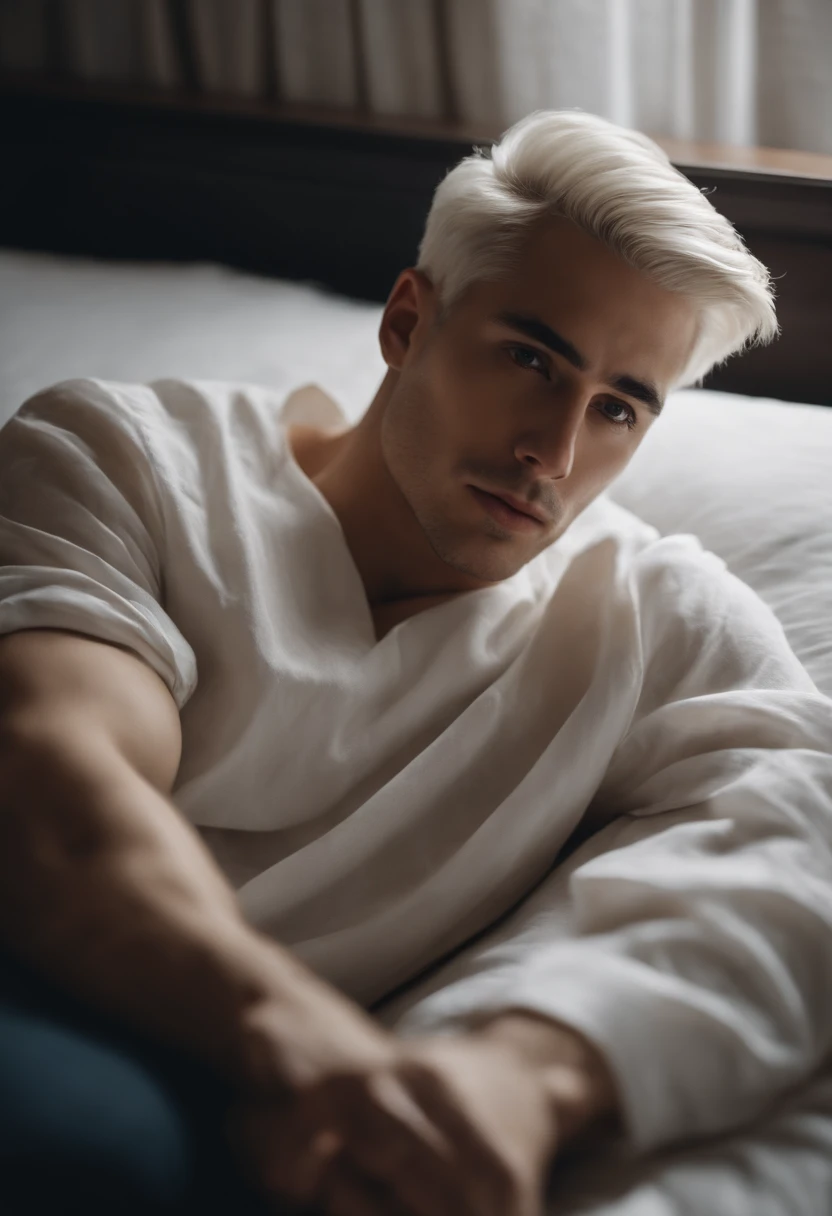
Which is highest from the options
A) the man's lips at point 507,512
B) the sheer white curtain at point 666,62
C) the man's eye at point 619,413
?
the sheer white curtain at point 666,62

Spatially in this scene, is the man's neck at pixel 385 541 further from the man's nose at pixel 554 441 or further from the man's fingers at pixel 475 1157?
the man's fingers at pixel 475 1157

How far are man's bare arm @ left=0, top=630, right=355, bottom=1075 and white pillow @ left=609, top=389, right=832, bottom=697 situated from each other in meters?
0.70

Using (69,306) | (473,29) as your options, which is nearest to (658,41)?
(473,29)

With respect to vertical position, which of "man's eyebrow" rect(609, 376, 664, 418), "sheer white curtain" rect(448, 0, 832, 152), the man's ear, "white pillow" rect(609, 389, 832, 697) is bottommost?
"white pillow" rect(609, 389, 832, 697)

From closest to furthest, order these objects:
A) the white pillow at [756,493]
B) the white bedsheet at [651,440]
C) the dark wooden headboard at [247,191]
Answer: the white bedsheet at [651,440], the white pillow at [756,493], the dark wooden headboard at [247,191]

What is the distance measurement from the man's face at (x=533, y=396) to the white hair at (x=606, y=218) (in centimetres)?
2

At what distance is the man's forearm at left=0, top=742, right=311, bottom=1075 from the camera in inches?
26.7

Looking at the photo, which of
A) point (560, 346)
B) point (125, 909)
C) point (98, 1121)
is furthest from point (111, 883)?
point (560, 346)

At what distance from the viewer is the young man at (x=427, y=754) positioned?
0.66 m

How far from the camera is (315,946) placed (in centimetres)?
100

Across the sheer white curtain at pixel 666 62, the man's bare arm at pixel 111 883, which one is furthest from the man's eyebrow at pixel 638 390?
the sheer white curtain at pixel 666 62

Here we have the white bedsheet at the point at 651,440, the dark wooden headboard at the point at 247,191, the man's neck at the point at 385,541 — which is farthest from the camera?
the dark wooden headboard at the point at 247,191

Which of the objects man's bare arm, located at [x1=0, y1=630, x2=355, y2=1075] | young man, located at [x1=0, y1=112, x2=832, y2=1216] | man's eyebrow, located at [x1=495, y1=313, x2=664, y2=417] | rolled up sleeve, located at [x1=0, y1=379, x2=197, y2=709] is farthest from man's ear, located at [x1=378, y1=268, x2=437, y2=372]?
man's bare arm, located at [x1=0, y1=630, x2=355, y2=1075]

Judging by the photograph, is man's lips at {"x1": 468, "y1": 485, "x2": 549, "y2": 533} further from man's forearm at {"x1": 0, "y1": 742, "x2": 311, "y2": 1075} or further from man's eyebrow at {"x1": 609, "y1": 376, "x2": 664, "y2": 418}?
man's forearm at {"x1": 0, "y1": 742, "x2": 311, "y2": 1075}
